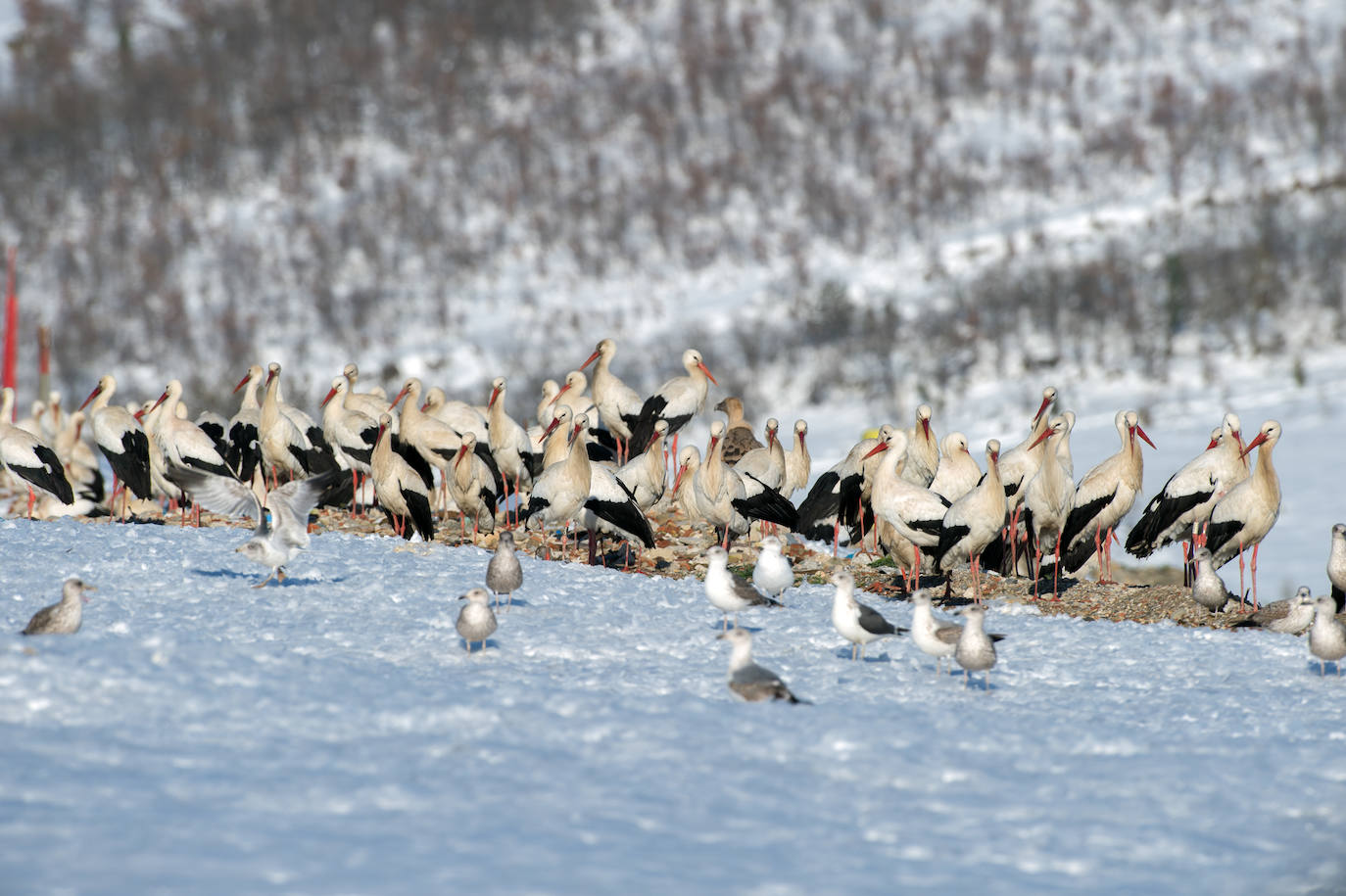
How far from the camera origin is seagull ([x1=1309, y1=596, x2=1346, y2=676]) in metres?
9.30

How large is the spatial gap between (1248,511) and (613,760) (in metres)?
7.37

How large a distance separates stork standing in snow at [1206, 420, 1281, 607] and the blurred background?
3136 cm

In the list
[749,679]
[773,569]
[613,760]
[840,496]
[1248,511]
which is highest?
[1248,511]

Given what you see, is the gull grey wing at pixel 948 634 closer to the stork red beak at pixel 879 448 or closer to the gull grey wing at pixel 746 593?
the gull grey wing at pixel 746 593

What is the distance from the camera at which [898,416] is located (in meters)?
44.1

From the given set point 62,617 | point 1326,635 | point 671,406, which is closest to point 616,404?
point 671,406

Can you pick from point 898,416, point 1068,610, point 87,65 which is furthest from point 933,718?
point 87,65

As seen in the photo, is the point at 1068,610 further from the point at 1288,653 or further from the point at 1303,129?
the point at 1303,129

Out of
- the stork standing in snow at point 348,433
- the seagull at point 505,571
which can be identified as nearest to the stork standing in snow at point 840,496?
the seagull at point 505,571

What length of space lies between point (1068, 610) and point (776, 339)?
42.7 m

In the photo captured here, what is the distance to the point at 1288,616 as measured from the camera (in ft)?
34.7

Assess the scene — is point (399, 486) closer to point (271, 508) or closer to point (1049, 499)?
point (271, 508)

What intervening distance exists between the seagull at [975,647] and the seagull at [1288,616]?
3168 mm

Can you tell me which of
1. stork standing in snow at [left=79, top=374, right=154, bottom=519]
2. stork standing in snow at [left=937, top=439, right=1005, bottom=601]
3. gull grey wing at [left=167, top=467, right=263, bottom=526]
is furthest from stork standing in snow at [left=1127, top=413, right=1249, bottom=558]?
stork standing in snow at [left=79, top=374, right=154, bottom=519]
